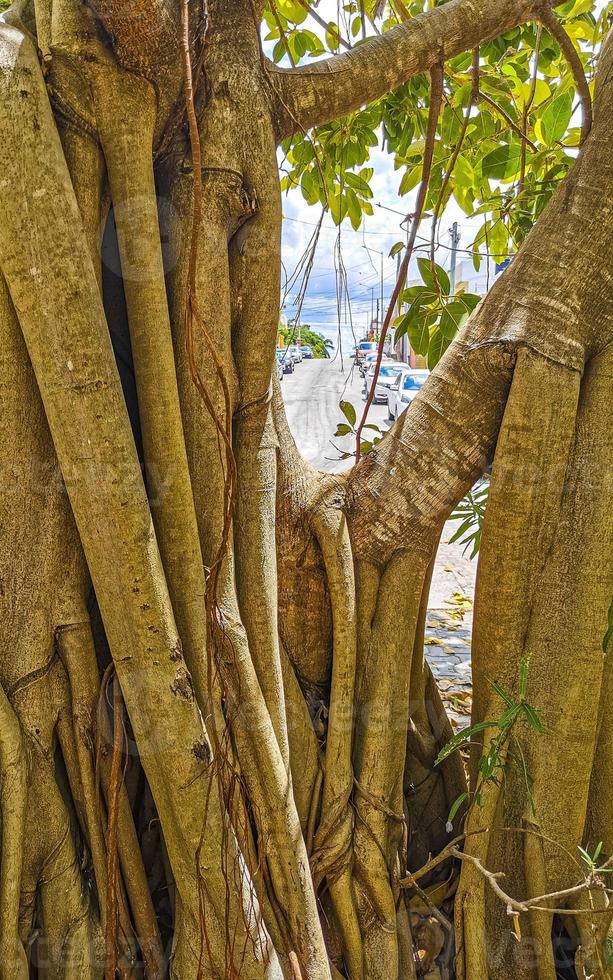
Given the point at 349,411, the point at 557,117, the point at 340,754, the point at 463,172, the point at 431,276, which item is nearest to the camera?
the point at 340,754

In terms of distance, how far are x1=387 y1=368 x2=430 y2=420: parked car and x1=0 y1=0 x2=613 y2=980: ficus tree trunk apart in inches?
254

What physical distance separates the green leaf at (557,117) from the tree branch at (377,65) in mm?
368

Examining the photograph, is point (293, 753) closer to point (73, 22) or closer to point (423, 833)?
point (423, 833)

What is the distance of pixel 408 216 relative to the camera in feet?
5.86

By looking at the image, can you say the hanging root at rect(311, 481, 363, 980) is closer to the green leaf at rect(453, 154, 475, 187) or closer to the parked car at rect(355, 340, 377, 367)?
the parked car at rect(355, 340, 377, 367)

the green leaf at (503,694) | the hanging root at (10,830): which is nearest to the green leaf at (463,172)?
the green leaf at (503,694)

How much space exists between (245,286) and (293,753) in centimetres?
102

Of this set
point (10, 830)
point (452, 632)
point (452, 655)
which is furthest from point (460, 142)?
point (452, 632)

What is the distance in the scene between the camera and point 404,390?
8484 millimetres

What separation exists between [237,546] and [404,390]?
23.8 ft

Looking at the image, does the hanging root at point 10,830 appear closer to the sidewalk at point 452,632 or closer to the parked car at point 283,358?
the parked car at point 283,358

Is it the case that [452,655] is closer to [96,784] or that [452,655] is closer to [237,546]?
[237,546]

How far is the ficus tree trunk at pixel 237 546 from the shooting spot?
1.21 metres

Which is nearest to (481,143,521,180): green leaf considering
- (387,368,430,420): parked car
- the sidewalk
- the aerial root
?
the sidewalk
